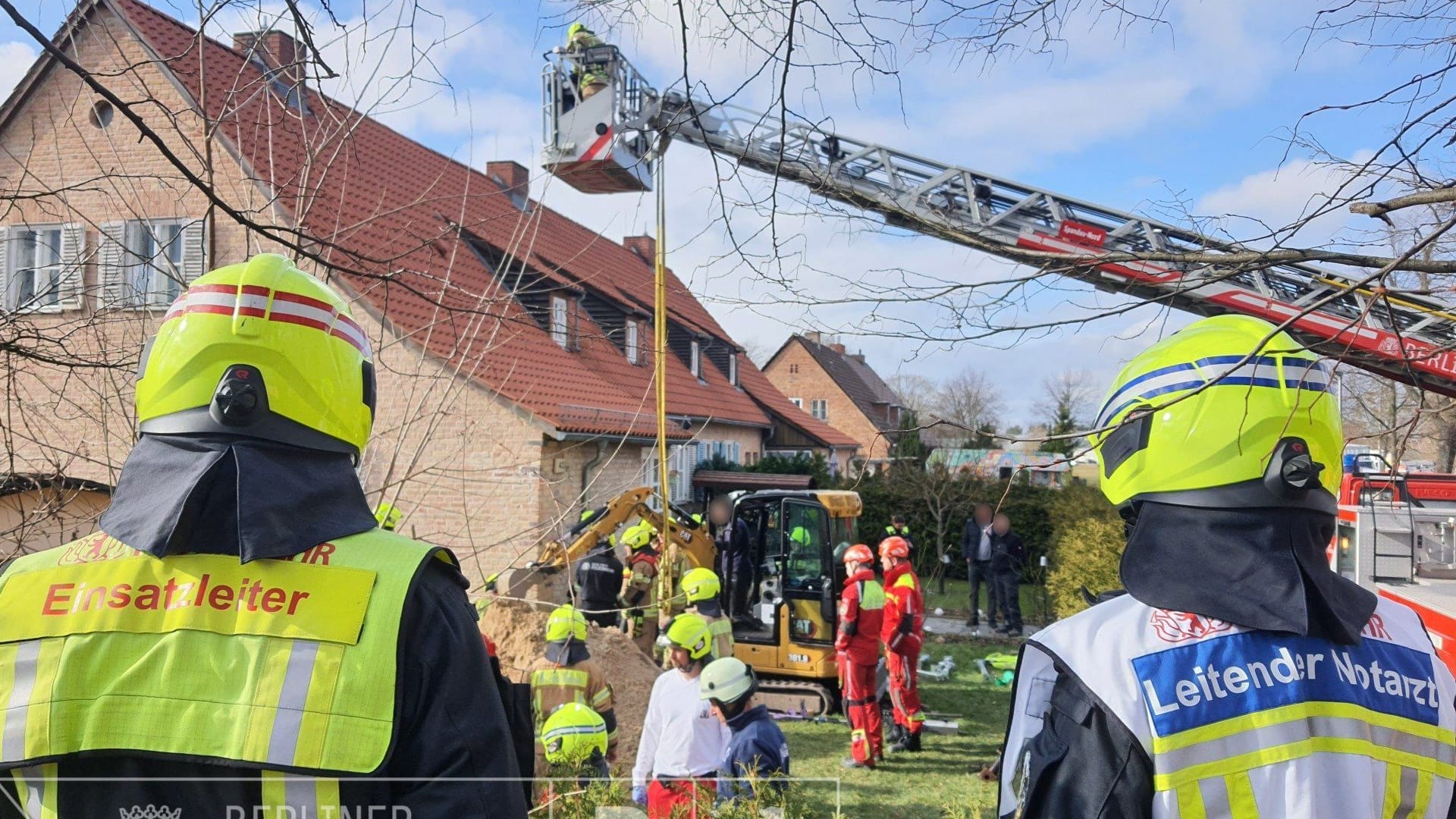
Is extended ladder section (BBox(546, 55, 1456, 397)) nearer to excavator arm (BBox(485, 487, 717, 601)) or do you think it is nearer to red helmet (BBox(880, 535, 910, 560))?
red helmet (BBox(880, 535, 910, 560))

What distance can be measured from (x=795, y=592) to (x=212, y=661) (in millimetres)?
9543

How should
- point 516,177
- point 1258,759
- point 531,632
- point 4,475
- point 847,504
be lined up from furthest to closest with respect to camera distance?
point 516,177
point 847,504
point 531,632
point 4,475
point 1258,759

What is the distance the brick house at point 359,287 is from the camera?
3.71 m

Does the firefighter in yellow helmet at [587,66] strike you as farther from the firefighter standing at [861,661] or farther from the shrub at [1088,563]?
the shrub at [1088,563]

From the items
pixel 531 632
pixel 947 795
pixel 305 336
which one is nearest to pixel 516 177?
pixel 531 632

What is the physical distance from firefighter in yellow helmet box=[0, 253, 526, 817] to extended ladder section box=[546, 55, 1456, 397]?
147 cm

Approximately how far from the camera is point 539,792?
4789 millimetres

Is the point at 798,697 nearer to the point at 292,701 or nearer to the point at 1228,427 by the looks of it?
the point at 1228,427

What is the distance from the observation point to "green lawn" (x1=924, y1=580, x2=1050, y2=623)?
16969 mm

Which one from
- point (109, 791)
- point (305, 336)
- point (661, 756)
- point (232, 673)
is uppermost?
point (305, 336)

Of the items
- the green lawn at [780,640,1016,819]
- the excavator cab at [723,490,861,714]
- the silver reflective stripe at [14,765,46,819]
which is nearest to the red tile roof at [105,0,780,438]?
the silver reflective stripe at [14,765,46,819]

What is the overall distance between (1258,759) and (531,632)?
887 centimetres

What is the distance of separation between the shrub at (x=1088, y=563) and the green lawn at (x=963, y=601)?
2.02 meters

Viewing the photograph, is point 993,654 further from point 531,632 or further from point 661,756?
point 661,756
